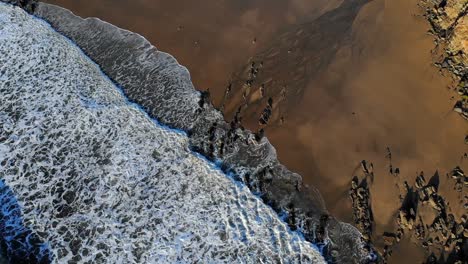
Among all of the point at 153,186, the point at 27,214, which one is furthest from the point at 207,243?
the point at 27,214

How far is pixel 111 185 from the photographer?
34.1 ft

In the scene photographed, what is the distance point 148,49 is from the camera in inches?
501

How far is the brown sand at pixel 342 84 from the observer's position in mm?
10078

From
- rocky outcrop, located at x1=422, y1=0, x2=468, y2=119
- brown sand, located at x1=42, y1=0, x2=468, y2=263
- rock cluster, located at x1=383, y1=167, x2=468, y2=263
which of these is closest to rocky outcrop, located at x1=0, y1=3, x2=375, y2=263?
brown sand, located at x1=42, y1=0, x2=468, y2=263

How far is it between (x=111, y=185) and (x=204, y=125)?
2.99 metres

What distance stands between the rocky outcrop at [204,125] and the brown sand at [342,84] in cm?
34

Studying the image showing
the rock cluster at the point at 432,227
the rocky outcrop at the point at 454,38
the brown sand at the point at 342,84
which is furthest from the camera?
the rocky outcrop at the point at 454,38

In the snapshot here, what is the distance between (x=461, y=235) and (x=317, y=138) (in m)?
4.04

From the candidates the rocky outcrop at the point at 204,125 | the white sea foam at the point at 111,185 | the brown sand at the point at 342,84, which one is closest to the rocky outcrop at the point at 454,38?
the brown sand at the point at 342,84

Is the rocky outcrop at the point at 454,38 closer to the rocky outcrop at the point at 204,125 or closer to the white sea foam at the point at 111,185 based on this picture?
the rocky outcrop at the point at 204,125

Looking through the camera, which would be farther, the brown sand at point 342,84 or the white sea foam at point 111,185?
the brown sand at point 342,84

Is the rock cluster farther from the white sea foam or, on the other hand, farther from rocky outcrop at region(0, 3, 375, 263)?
the white sea foam

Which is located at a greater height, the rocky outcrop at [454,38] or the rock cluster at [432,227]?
the rocky outcrop at [454,38]

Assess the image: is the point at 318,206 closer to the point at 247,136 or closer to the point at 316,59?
the point at 247,136
